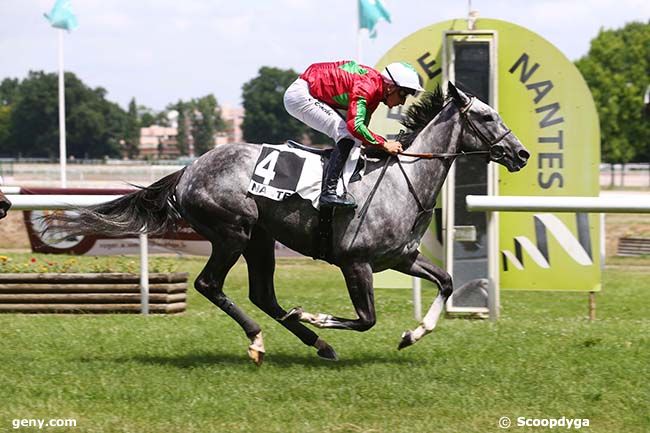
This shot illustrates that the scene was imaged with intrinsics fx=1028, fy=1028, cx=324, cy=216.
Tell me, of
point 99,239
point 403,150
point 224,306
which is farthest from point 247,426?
point 99,239

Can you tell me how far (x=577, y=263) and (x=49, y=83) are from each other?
315ft

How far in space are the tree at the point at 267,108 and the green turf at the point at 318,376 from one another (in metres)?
95.1

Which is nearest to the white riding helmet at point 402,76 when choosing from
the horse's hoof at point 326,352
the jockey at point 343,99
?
the jockey at point 343,99

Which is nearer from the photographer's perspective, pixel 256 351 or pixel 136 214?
pixel 256 351

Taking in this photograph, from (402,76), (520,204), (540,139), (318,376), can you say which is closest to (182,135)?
(540,139)

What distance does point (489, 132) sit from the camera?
688cm

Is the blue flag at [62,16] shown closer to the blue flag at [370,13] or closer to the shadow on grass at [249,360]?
the blue flag at [370,13]

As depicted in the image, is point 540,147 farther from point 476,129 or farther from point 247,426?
point 247,426

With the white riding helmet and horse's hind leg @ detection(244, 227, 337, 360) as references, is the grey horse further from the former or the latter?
the white riding helmet

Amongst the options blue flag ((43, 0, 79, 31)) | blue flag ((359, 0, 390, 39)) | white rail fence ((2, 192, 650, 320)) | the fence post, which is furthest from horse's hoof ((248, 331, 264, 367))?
blue flag ((43, 0, 79, 31))

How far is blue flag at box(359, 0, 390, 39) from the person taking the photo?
2633 centimetres

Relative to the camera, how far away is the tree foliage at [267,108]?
104m

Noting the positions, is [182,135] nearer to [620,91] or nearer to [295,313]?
[620,91]

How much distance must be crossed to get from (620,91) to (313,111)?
54.1 meters
